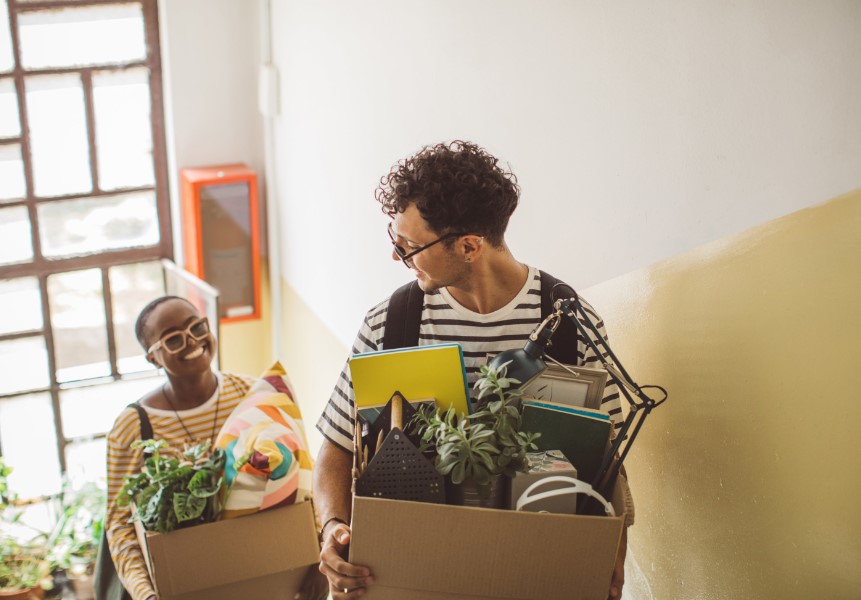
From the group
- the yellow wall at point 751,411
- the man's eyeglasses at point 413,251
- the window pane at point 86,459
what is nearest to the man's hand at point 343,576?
the man's eyeglasses at point 413,251

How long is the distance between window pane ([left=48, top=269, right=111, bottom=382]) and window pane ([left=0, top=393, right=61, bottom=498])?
0.20 metres

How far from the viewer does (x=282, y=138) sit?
14.1 ft

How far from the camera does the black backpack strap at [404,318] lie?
1.65 metres

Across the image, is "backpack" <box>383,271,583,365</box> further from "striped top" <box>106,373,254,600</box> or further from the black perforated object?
"striped top" <box>106,373,254,600</box>

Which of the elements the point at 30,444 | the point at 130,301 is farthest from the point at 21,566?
the point at 130,301

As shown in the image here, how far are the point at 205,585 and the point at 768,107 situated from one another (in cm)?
148

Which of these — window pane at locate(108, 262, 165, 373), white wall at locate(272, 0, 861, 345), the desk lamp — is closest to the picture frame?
the desk lamp

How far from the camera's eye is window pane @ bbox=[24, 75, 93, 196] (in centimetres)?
424

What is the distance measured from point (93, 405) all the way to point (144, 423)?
2515 millimetres

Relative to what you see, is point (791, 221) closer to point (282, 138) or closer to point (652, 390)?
point (652, 390)

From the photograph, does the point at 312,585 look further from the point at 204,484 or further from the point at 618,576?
the point at 618,576

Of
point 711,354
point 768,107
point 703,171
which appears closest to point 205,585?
point 711,354

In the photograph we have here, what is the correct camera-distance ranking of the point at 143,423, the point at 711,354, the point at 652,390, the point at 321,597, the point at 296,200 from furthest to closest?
the point at 296,200 → the point at 143,423 → the point at 321,597 → the point at 652,390 → the point at 711,354

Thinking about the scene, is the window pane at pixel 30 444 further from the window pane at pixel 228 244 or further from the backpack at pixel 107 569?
the backpack at pixel 107 569
